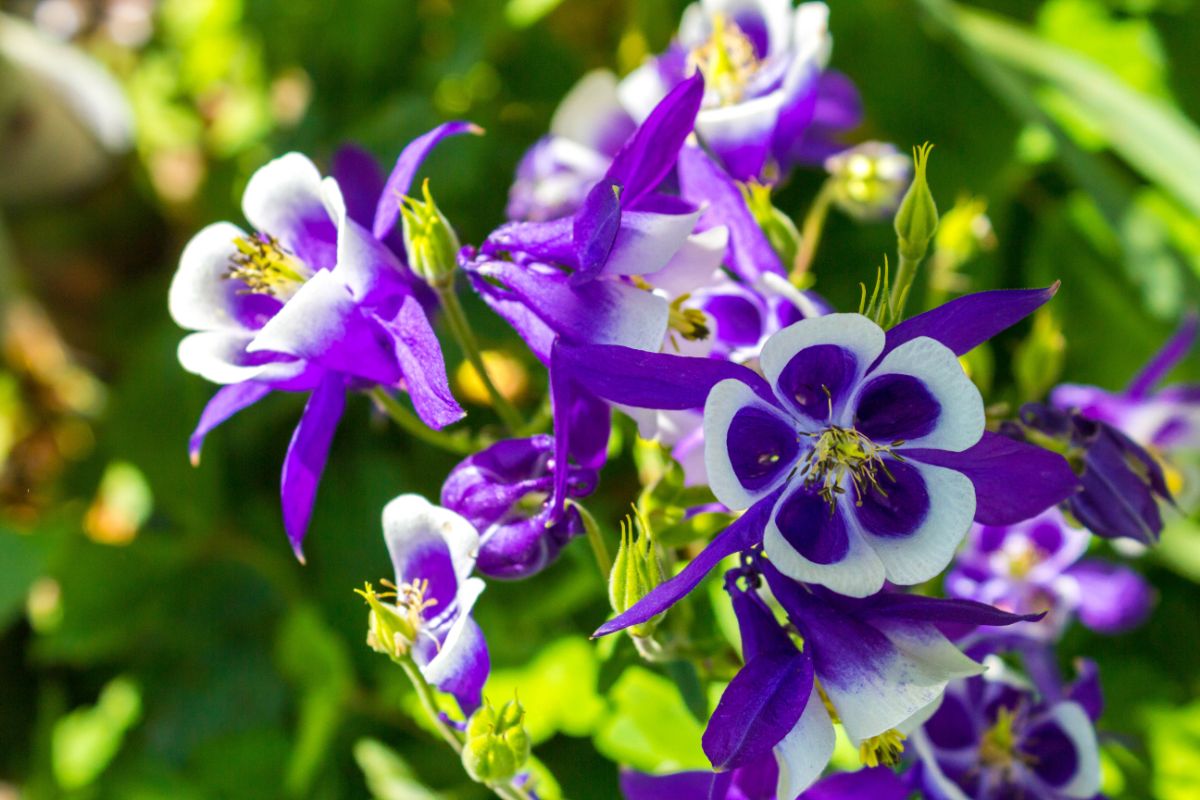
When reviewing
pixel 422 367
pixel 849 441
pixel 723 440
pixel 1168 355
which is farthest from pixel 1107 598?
pixel 422 367

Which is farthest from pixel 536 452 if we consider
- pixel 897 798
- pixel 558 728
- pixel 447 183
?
pixel 447 183

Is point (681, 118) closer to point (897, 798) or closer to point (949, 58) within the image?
point (897, 798)

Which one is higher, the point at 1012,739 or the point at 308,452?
the point at 308,452

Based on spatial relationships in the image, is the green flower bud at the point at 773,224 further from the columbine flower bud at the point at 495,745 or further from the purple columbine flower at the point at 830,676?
the columbine flower bud at the point at 495,745

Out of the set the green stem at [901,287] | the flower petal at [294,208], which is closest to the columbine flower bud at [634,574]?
the green stem at [901,287]

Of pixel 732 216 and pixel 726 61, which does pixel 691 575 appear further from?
pixel 726 61

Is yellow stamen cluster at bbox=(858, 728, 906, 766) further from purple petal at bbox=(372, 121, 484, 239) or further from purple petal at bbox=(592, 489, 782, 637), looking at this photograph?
purple petal at bbox=(372, 121, 484, 239)

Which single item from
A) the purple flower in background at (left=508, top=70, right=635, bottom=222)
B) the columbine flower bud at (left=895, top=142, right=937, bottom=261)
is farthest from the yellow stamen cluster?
the purple flower in background at (left=508, top=70, right=635, bottom=222)

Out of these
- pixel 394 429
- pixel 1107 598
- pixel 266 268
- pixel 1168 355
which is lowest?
pixel 394 429
